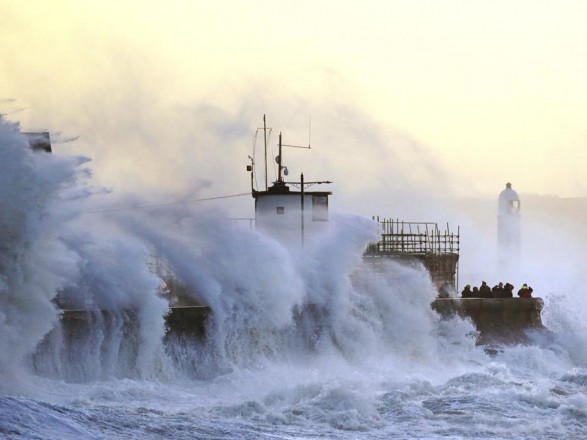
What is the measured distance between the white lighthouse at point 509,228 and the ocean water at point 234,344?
15816 millimetres

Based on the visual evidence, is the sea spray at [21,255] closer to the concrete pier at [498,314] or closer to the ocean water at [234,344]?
the ocean water at [234,344]

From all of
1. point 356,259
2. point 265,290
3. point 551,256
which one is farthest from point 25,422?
point 551,256

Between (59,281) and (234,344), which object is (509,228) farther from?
(59,281)

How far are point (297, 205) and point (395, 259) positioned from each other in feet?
8.24

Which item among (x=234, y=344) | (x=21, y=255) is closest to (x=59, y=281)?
(x=21, y=255)

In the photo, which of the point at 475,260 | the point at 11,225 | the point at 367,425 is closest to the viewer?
the point at 367,425

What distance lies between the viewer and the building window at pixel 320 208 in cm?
3388

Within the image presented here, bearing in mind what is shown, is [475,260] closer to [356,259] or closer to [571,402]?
[356,259]

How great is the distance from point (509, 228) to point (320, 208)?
54.4 ft

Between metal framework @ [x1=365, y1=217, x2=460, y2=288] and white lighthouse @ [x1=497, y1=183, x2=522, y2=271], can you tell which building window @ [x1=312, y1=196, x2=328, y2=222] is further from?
white lighthouse @ [x1=497, y1=183, x2=522, y2=271]

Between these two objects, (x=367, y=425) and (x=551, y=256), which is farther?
(x=551, y=256)

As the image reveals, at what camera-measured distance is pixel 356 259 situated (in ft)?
103

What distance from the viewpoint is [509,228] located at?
4941cm

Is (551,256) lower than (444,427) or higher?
higher
